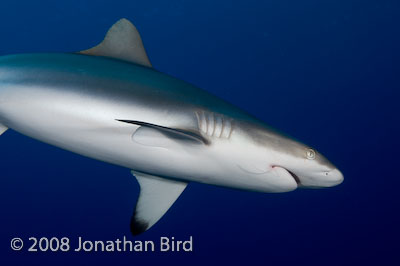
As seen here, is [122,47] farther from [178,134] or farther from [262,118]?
[262,118]

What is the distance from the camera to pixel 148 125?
2.04 metres

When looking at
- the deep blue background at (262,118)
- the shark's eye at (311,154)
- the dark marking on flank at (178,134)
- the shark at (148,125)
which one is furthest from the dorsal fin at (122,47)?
the deep blue background at (262,118)

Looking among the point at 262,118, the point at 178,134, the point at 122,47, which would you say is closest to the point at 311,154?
the point at 178,134

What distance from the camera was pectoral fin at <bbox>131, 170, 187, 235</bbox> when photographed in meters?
3.01

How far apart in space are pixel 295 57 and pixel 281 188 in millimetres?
25872

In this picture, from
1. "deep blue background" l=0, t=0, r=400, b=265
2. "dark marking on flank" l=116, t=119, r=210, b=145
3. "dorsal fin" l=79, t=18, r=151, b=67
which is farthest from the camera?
"deep blue background" l=0, t=0, r=400, b=265

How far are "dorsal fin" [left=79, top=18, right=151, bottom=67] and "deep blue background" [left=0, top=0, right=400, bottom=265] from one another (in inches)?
866

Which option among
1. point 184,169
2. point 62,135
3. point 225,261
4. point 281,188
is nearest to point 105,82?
point 62,135

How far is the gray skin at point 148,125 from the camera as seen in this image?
2.24m

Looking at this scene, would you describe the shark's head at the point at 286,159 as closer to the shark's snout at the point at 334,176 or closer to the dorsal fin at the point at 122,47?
the shark's snout at the point at 334,176

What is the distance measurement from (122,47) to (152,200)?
4.89 feet

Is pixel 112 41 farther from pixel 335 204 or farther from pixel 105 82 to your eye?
pixel 335 204

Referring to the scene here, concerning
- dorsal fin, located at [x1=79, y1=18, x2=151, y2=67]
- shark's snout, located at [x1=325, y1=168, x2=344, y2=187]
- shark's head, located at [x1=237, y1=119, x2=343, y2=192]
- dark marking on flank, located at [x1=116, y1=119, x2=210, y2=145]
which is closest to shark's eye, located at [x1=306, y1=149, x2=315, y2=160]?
shark's head, located at [x1=237, y1=119, x2=343, y2=192]

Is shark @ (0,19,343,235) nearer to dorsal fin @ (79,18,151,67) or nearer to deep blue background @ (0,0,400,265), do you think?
dorsal fin @ (79,18,151,67)
